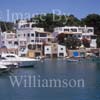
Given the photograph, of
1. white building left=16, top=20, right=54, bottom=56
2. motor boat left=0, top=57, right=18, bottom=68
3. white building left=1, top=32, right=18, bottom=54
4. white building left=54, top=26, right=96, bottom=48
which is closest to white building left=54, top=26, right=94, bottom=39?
white building left=54, top=26, right=96, bottom=48

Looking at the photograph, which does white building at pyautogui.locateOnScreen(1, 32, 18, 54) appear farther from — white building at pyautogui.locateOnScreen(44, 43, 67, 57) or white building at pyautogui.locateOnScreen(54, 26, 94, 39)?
white building at pyautogui.locateOnScreen(54, 26, 94, 39)

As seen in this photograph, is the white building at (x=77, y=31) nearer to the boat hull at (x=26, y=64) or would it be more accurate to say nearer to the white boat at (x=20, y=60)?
the boat hull at (x=26, y=64)

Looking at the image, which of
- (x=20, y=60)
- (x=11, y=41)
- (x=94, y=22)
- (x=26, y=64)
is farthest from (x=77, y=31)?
(x=20, y=60)

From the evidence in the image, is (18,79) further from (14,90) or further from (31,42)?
(31,42)

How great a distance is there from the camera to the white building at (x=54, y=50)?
56219mm

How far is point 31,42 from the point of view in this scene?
57719mm

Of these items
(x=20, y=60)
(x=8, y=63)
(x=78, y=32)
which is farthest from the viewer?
(x=78, y=32)

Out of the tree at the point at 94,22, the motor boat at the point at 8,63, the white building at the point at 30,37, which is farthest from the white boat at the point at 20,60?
the tree at the point at 94,22

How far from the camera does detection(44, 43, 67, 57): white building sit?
184 ft

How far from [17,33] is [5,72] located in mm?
30630

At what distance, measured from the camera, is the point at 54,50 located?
5662 centimetres

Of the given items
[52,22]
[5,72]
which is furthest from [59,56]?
[5,72]

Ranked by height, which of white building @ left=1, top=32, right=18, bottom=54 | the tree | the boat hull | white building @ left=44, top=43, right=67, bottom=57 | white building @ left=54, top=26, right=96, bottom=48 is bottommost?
the boat hull

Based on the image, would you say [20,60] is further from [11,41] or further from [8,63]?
[11,41]
